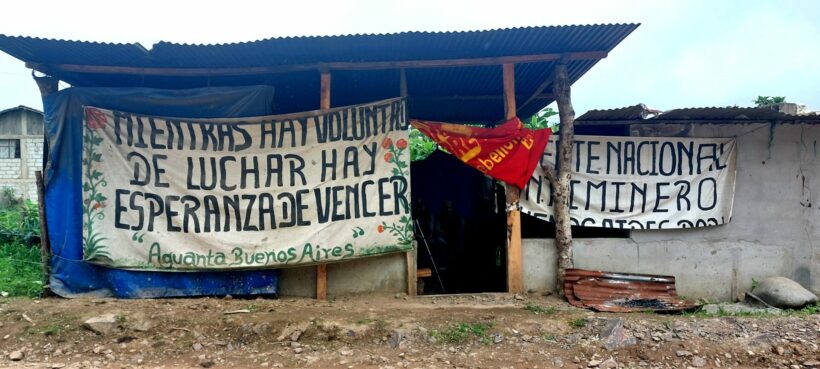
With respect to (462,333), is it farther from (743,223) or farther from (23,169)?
(23,169)

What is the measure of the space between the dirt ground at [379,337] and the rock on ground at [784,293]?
53 centimetres

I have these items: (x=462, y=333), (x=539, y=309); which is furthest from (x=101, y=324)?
(x=539, y=309)

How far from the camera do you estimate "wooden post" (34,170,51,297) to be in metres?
5.67

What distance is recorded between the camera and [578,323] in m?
4.91

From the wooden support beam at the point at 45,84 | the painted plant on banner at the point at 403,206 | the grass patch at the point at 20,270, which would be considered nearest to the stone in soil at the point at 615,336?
the painted plant on banner at the point at 403,206

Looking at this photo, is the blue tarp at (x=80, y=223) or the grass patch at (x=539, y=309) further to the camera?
the blue tarp at (x=80, y=223)

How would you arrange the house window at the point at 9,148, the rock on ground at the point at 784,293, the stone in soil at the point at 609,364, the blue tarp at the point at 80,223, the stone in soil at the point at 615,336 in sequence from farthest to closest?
the house window at the point at 9,148
the rock on ground at the point at 784,293
the blue tarp at the point at 80,223
the stone in soil at the point at 615,336
the stone in soil at the point at 609,364

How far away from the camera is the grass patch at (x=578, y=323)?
16.0 feet

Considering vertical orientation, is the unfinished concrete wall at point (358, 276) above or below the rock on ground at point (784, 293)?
above

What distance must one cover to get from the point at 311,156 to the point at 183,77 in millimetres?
2183

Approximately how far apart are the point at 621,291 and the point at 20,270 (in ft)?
26.1

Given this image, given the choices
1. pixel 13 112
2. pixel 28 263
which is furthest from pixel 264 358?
pixel 13 112

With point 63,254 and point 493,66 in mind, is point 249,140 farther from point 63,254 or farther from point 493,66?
point 493,66

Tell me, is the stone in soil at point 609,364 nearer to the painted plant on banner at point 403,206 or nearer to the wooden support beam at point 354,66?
Result: the painted plant on banner at point 403,206
